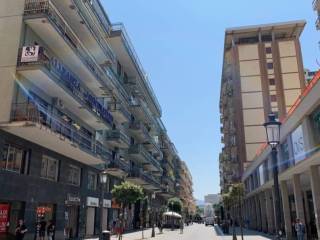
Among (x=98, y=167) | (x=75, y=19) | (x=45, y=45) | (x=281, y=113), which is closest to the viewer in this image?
(x=45, y=45)

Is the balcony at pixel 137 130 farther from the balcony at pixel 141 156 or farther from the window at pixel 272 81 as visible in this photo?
the window at pixel 272 81

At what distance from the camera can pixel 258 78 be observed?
216ft

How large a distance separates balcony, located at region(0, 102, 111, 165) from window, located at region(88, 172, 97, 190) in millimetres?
3425

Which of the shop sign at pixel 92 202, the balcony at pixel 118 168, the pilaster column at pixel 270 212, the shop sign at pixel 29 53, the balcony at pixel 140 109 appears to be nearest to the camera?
the shop sign at pixel 29 53

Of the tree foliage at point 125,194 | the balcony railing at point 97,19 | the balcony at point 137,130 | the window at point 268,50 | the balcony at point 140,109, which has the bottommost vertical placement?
the tree foliage at point 125,194

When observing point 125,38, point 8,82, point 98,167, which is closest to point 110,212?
point 98,167

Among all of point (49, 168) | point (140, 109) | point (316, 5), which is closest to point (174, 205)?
point (140, 109)

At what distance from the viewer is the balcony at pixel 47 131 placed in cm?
2034

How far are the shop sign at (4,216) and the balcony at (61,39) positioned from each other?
11.0m

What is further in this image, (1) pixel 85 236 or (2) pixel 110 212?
(2) pixel 110 212

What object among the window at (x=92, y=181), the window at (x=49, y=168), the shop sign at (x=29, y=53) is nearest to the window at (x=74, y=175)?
the window at (x=49, y=168)

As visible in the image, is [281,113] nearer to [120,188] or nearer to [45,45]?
[120,188]

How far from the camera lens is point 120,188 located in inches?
1236

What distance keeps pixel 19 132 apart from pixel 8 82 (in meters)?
2.96
